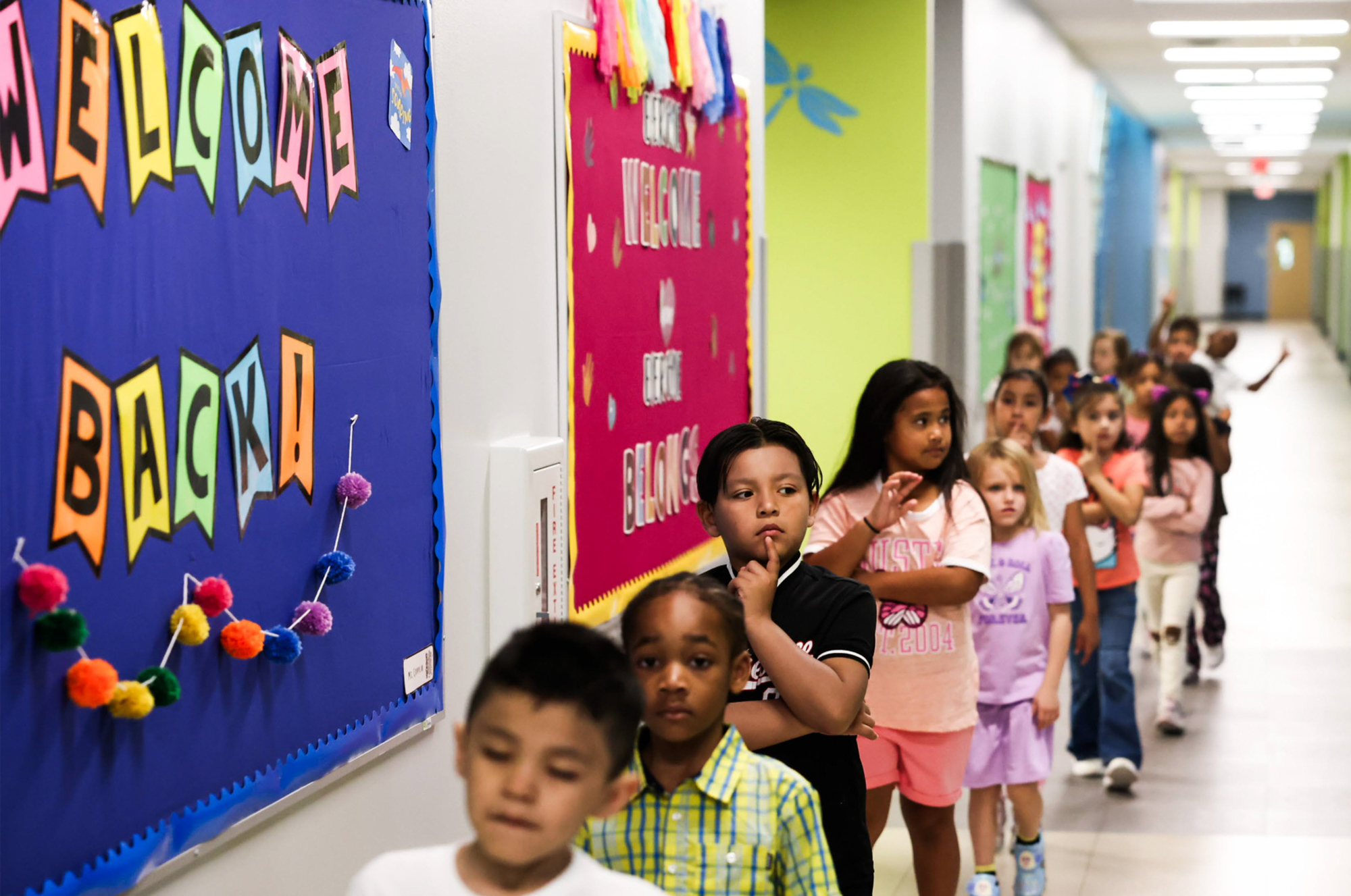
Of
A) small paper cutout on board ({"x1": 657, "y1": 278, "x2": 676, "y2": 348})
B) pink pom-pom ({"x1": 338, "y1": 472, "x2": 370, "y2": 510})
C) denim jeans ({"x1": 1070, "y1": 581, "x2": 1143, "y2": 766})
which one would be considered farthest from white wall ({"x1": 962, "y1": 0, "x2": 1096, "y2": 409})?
pink pom-pom ({"x1": 338, "y1": 472, "x2": 370, "y2": 510})

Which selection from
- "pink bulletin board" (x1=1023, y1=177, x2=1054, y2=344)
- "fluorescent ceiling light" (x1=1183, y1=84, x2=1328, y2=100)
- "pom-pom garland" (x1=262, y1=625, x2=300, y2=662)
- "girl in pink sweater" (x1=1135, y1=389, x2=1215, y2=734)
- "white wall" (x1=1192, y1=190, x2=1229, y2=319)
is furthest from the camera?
"white wall" (x1=1192, y1=190, x2=1229, y2=319)

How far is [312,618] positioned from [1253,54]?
10764mm

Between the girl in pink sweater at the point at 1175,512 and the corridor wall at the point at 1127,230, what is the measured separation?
862cm

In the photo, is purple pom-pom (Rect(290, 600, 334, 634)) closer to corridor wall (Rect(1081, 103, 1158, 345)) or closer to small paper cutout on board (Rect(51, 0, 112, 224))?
small paper cutout on board (Rect(51, 0, 112, 224))

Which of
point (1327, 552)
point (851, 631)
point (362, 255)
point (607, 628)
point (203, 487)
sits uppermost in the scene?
point (362, 255)

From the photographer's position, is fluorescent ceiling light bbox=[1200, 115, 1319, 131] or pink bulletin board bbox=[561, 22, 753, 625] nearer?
pink bulletin board bbox=[561, 22, 753, 625]

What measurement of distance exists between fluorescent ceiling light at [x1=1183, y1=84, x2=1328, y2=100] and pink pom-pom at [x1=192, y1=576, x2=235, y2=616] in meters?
13.3

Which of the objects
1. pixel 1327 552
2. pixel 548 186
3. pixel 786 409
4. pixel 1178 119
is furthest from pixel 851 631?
pixel 1178 119

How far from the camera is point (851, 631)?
7.04 ft

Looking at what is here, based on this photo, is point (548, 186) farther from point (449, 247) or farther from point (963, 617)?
point (963, 617)

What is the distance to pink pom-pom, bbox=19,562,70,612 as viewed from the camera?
Result: 1456mm

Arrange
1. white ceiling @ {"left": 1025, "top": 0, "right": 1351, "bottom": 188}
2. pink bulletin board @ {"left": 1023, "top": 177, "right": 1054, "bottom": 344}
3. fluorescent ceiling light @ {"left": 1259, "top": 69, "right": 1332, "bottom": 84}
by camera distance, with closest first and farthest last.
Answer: white ceiling @ {"left": 1025, "top": 0, "right": 1351, "bottom": 188}
pink bulletin board @ {"left": 1023, "top": 177, "right": 1054, "bottom": 344}
fluorescent ceiling light @ {"left": 1259, "top": 69, "right": 1332, "bottom": 84}

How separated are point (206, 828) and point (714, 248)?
241cm

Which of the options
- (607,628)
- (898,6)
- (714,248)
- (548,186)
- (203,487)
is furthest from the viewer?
(898,6)
